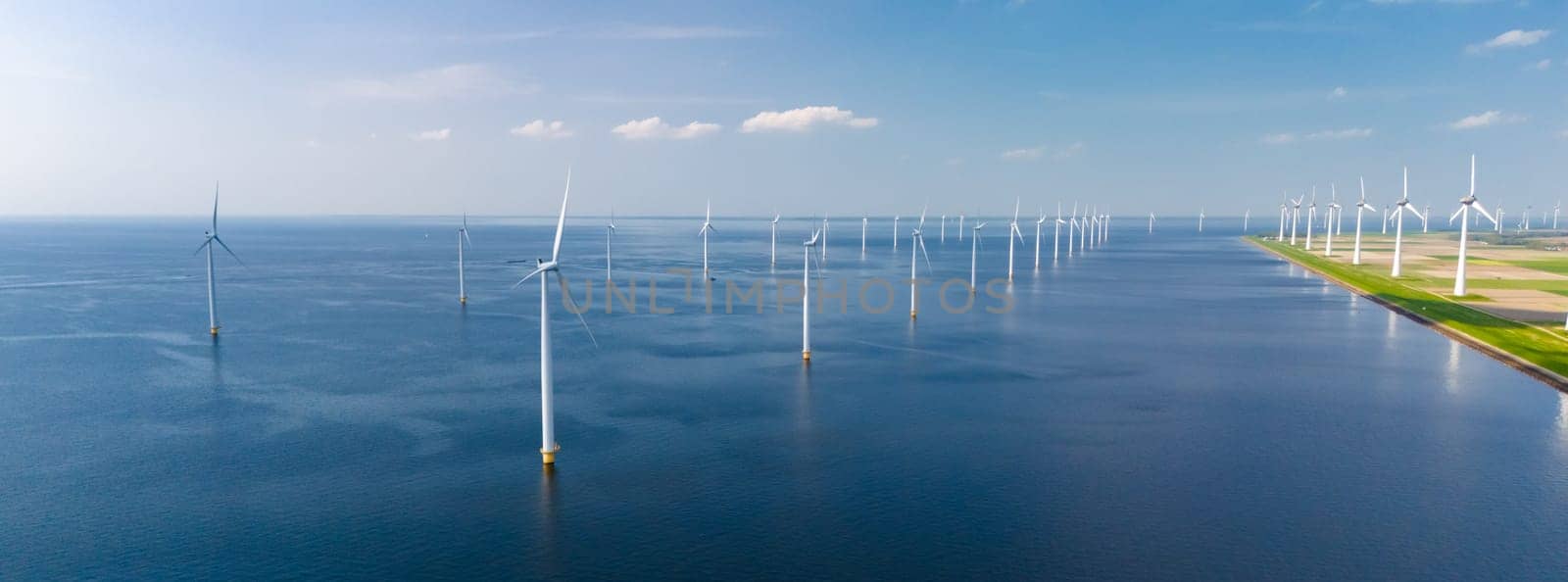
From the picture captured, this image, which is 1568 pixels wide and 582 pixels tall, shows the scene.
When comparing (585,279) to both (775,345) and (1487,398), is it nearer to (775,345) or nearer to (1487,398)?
(775,345)

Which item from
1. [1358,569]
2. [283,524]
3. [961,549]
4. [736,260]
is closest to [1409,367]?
[1358,569]

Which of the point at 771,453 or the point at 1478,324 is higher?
the point at 1478,324

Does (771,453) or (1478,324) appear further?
(1478,324)

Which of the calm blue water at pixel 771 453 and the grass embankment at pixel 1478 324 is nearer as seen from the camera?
the calm blue water at pixel 771 453

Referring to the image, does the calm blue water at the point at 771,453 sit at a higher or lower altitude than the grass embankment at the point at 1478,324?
lower
